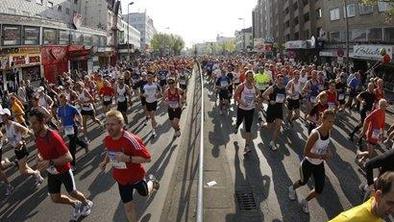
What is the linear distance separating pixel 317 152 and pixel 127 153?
3.06 metres

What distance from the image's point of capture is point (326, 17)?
53.4 metres

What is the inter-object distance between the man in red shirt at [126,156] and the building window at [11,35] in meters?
24.5

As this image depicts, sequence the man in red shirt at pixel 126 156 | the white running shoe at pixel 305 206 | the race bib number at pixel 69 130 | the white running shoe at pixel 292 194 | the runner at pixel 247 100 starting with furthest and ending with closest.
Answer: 1. the runner at pixel 247 100
2. the race bib number at pixel 69 130
3. the white running shoe at pixel 292 194
4. the white running shoe at pixel 305 206
5. the man in red shirt at pixel 126 156

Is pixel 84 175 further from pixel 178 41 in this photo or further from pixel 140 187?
pixel 178 41

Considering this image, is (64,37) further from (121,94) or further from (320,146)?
(320,146)

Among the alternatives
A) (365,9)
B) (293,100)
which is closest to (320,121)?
(293,100)

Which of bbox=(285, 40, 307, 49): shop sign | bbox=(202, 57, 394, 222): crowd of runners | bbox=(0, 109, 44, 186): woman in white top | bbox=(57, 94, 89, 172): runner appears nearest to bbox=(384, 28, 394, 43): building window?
bbox=(202, 57, 394, 222): crowd of runners

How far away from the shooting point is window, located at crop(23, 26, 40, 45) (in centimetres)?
3189

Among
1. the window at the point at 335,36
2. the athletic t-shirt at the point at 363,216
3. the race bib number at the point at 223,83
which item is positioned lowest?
the athletic t-shirt at the point at 363,216

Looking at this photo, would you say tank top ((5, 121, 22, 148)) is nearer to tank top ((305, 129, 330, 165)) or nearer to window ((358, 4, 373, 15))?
tank top ((305, 129, 330, 165))

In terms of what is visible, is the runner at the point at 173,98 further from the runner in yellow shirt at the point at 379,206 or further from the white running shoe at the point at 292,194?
the runner in yellow shirt at the point at 379,206

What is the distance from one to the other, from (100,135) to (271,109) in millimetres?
5948

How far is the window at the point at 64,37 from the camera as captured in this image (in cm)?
4109

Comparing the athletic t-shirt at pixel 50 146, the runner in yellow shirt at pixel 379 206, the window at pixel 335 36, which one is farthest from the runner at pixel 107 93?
the window at pixel 335 36
